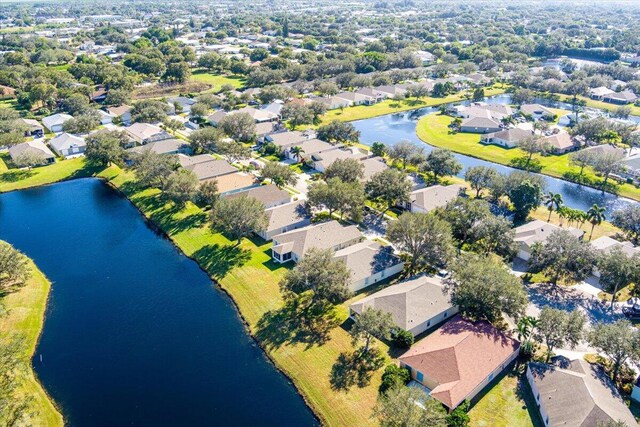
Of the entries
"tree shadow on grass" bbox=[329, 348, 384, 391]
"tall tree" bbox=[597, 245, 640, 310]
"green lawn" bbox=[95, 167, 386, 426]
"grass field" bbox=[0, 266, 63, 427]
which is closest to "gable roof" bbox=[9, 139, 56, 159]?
"green lawn" bbox=[95, 167, 386, 426]

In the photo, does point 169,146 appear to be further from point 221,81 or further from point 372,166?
point 221,81

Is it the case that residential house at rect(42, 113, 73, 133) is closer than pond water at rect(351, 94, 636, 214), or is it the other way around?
pond water at rect(351, 94, 636, 214)

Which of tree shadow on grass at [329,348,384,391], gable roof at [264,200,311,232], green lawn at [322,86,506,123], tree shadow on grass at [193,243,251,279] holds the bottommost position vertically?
green lawn at [322,86,506,123]

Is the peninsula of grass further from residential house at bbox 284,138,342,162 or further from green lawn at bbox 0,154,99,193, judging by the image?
green lawn at bbox 0,154,99,193

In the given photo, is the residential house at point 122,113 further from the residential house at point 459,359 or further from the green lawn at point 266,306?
the residential house at point 459,359

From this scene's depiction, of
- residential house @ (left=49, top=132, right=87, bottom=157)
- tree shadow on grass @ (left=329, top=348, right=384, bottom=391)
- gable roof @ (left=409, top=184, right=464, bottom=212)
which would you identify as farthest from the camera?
residential house @ (left=49, top=132, right=87, bottom=157)

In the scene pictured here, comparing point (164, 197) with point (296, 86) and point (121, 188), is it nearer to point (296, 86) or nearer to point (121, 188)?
point (121, 188)
